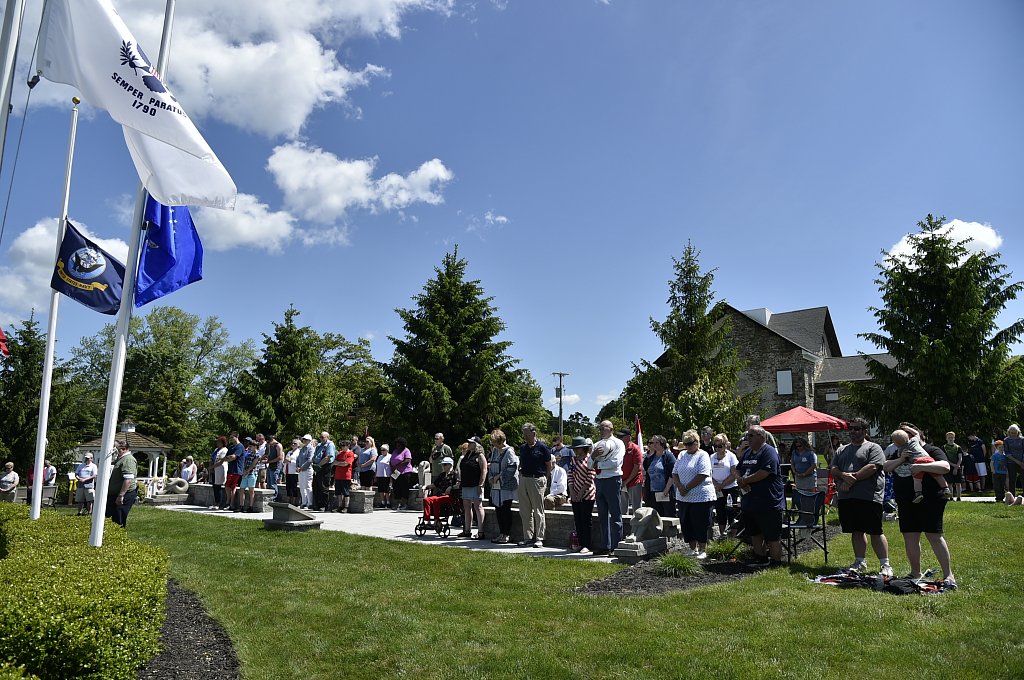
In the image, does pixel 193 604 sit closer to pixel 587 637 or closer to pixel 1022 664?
pixel 587 637

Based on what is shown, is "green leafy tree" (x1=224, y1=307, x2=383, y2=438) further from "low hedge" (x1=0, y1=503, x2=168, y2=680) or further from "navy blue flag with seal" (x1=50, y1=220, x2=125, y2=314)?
"low hedge" (x1=0, y1=503, x2=168, y2=680)

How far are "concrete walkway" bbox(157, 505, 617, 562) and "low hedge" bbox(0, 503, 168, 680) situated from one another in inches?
230

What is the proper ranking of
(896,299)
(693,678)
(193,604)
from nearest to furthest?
(693,678), (193,604), (896,299)

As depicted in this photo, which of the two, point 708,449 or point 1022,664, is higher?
point 708,449

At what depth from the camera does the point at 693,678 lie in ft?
16.4

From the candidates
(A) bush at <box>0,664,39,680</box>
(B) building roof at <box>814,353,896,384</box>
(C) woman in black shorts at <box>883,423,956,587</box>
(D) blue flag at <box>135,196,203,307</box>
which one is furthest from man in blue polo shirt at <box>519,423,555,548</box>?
(B) building roof at <box>814,353,896,384</box>

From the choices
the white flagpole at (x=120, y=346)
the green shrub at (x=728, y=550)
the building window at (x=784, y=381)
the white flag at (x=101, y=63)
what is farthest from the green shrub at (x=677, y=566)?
the building window at (x=784, y=381)

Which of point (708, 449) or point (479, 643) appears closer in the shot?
point (479, 643)

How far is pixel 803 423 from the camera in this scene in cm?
1786

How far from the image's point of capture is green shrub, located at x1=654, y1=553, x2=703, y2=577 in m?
8.38

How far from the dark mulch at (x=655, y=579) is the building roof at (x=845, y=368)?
3887cm

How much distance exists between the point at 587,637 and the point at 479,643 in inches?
37.8

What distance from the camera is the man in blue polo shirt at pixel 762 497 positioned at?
8.80m

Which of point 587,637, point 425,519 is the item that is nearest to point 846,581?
point 587,637
